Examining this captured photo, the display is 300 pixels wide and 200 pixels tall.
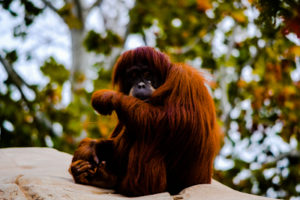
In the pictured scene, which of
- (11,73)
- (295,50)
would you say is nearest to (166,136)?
(11,73)

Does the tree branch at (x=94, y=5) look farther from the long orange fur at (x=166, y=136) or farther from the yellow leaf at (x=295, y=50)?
the long orange fur at (x=166, y=136)

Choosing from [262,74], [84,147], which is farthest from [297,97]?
[84,147]

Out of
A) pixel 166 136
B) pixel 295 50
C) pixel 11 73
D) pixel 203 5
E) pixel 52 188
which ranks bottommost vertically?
pixel 52 188

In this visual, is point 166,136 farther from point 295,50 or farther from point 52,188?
point 295,50

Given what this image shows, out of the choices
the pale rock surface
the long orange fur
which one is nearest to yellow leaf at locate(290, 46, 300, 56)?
the long orange fur

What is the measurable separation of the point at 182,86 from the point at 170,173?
0.73 m

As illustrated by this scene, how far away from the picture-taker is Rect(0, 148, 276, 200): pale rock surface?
110 inches

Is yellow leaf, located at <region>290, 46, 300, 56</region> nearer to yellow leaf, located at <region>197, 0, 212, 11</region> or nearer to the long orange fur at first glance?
yellow leaf, located at <region>197, 0, 212, 11</region>

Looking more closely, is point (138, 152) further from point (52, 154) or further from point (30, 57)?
point (30, 57)

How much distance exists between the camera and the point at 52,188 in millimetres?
2914

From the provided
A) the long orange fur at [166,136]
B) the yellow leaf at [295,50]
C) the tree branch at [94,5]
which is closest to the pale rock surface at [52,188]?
the long orange fur at [166,136]

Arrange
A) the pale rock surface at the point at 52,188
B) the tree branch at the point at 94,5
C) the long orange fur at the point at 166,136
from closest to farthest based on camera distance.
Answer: the pale rock surface at the point at 52,188 → the long orange fur at the point at 166,136 → the tree branch at the point at 94,5

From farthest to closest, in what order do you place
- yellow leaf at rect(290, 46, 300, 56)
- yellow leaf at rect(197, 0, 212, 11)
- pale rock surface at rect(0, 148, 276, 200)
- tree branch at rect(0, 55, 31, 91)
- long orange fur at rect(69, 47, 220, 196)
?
yellow leaf at rect(197, 0, 212, 11) < yellow leaf at rect(290, 46, 300, 56) < tree branch at rect(0, 55, 31, 91) < long orange fur at rect(69, 47, 220, 196) < pale rock surface at rect(0, 148, 276, 200)

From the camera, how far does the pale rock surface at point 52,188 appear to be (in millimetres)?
2787
